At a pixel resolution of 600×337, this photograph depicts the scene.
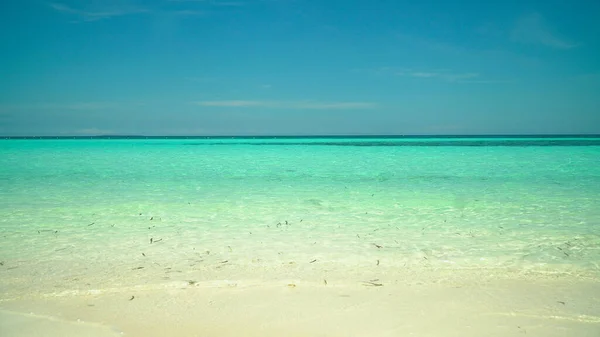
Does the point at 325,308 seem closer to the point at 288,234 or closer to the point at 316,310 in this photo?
the point at 316,310

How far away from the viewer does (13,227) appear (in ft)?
20.3

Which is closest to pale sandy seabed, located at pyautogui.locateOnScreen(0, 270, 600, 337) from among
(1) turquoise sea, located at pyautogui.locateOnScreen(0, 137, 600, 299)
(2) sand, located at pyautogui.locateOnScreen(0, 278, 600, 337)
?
(2) sand, located at pyautogui.locateOnScreen(0, 278, 600, 337)

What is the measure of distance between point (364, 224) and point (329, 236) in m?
0.96

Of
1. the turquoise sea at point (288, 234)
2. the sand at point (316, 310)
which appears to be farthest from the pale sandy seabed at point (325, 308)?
the turquoise sea at point (288, 234)

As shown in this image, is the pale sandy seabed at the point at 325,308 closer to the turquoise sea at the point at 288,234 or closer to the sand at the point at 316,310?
the sand at the point at 316,310

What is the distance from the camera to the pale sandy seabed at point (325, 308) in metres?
2.77

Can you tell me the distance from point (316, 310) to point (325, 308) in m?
0.08

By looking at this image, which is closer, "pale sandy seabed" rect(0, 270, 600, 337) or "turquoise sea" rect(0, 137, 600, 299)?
"pale sandy seabed" rect(0, 270, 600, 337)

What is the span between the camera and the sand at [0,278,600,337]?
276cm

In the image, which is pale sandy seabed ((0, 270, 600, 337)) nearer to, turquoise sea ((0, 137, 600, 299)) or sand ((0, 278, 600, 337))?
sand ((0, 278, 600, 337))

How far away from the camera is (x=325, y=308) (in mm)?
3141

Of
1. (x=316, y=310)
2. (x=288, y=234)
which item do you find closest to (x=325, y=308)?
(x=316, y=310)

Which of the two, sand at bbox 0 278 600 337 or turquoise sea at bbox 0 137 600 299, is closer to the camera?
sand at bbox 0 278 600 337

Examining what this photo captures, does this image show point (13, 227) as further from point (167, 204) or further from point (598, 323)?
point (598, 323)
